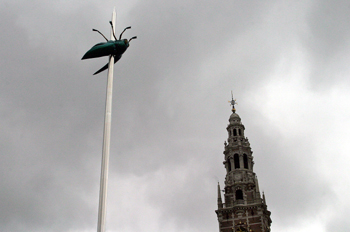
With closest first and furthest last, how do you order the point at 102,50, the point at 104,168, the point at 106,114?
the point at 104,168
the point at 106,114
the point at 102,50

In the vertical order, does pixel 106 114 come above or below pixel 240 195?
below

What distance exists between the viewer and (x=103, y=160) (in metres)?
27.8

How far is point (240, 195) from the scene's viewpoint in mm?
84438

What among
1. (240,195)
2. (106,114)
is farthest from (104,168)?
(240,195)

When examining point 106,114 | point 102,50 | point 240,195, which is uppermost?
point 240,195

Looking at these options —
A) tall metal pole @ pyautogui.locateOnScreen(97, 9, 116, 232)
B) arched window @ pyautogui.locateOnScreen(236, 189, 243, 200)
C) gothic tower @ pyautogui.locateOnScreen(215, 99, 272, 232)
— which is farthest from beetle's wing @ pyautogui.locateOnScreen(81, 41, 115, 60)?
arched window @ pyautogui.locateOnScreen(236, 189, 243, 200)

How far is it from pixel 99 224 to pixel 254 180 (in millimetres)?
65053

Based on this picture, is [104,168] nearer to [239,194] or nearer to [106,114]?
[106,114]

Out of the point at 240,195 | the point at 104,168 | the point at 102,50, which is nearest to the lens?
the point at 104,168

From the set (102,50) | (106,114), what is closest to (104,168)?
(106,114)

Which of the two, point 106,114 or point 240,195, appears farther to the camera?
point 240,195

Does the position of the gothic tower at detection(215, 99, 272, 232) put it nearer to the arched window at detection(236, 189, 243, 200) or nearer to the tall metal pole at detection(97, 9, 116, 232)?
the arched window at detection(236, 189, 243, 200)

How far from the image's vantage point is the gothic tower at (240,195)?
79250mm

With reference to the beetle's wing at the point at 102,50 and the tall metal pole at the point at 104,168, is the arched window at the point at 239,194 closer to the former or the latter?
the tall metal pole at the point at 104,168
